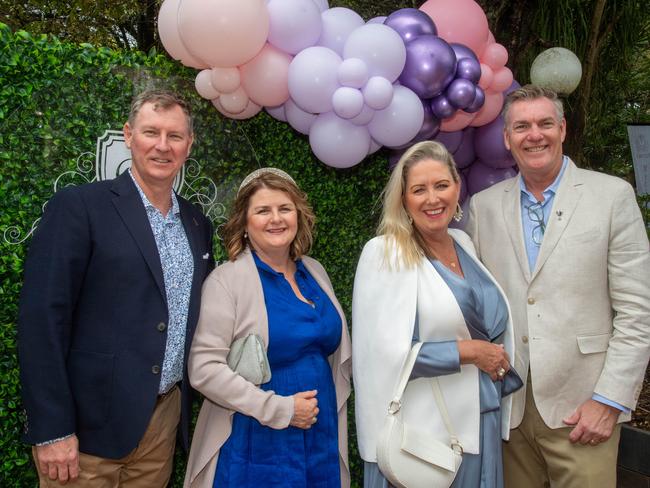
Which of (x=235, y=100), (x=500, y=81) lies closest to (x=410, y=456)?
(x=235, y=100)

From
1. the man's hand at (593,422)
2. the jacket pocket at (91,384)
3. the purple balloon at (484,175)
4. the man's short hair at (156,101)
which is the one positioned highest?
the man's short hair at (156,101)

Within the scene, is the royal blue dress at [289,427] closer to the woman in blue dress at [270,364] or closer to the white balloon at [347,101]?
the woman in blue dress at [270,364]

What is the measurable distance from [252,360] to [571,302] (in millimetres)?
1326

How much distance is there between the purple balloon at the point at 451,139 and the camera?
353cm

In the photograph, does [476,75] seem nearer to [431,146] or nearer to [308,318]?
[431,146]

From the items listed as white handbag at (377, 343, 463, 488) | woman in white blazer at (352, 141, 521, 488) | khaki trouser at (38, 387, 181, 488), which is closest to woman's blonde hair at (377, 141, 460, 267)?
woman in white blazer at (352, 141, 521, 488)

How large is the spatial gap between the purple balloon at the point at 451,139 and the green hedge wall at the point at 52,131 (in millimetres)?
1039

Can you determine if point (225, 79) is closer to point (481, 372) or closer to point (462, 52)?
point (462, 52)

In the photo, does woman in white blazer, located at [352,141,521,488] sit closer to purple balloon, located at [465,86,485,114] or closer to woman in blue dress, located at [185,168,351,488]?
woman in blue dress, located at [185,168,351,488]

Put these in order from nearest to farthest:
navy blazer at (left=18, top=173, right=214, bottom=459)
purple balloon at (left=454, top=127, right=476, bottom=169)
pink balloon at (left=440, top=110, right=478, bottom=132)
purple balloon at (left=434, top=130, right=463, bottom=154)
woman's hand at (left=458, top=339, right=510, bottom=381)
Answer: navy blazer at (left=18, top=173, right=214, bottom=459)
woman's hand at (left=458, top=339, right=510, bottom=381)
pink balloon at (left=440, top=110, right=478, bottom=132)
purple balloon at (left=434, top=130, right=463, bottom=154)
purple balloon at (left=454, top=127, right=476, bottom=169)

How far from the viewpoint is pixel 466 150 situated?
371cm

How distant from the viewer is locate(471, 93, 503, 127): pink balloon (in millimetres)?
3453

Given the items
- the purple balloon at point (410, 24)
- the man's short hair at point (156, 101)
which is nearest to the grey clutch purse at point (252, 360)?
the man's short hair at point (156, 101)

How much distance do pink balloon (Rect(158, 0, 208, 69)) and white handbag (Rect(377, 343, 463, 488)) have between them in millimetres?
1825
